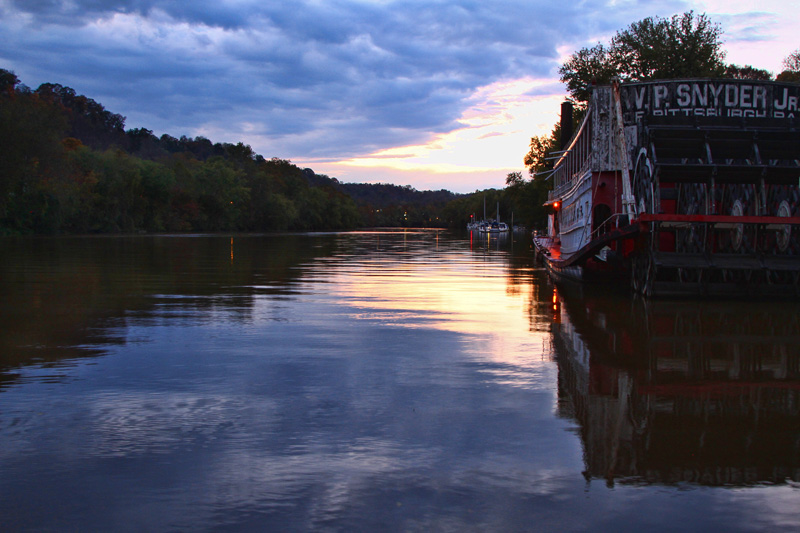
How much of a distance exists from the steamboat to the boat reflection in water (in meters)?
3.32

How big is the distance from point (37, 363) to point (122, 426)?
3.32 metres

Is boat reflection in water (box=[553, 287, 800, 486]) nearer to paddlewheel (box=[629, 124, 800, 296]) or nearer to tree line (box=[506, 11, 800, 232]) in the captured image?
paddlewheel (box=[629, 124, 800, 296])

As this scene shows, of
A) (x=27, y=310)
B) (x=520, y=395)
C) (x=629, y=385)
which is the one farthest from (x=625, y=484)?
(x=27, y=310)

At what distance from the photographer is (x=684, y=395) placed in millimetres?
7320


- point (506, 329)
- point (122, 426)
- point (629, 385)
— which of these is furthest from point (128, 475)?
point (506, 329)

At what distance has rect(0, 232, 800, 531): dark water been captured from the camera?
4418 millimetres

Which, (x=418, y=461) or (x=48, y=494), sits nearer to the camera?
(x=48, y=494)

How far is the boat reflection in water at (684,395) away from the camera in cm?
526

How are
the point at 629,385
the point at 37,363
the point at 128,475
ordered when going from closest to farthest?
the point at 128,475
the point at 629,385
the point at 37,363

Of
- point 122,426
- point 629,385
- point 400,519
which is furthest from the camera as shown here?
point 629,385

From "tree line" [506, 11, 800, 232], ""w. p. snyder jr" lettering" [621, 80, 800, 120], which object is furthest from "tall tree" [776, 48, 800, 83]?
""w. p. snyder jr" lettering" [621, 80, 800, 120]

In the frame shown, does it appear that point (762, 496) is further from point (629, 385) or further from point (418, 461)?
point (629, 385)

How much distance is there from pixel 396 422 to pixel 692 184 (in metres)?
16.5

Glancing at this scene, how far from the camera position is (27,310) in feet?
44.0
